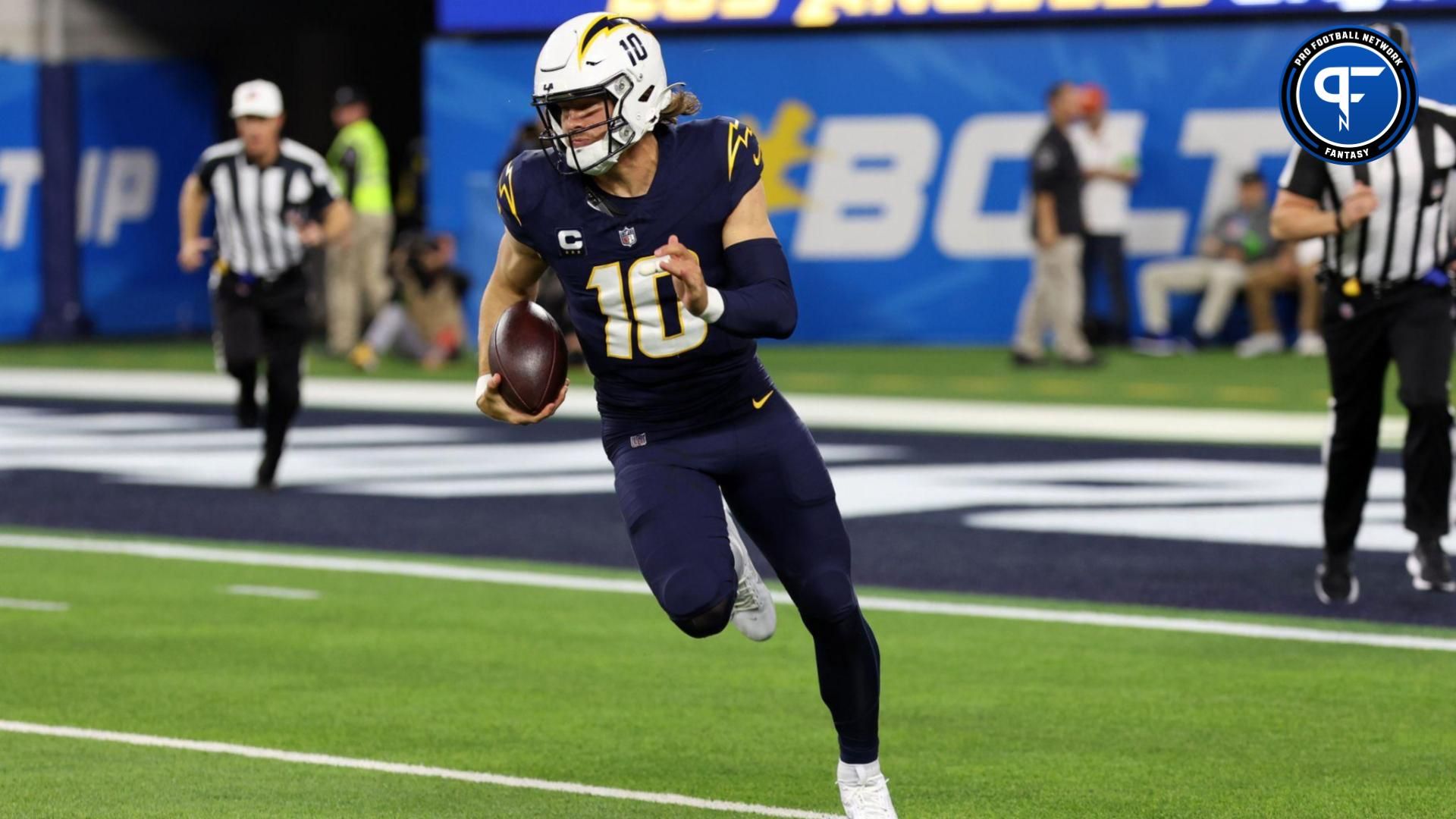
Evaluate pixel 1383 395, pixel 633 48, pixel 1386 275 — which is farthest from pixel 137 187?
pixel 633 48

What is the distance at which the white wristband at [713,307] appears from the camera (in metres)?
5.36

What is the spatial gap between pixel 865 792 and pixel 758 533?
2.12ft

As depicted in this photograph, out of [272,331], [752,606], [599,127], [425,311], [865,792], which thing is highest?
[599,127]

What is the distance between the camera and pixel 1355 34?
9148mm

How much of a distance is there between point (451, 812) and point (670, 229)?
147cm

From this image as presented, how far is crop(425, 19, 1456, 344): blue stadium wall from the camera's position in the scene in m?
20.8

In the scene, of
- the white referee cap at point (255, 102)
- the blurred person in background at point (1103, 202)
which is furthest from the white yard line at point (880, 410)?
the white referee cap at point (255, 102)

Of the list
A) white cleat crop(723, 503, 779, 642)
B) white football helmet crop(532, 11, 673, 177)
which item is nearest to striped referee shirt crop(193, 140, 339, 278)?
white cleat crop(723, 503, 779, 642)

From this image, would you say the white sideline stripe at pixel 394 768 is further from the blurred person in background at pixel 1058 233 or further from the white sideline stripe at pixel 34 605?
the blurred person in background at pixel 1058 233

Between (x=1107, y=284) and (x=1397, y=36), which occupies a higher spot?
(x=1397, y=36)

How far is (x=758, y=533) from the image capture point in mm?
5836

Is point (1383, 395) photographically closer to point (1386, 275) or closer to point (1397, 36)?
point (1386, 275)

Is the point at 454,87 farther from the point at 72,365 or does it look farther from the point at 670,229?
the point at 670,229

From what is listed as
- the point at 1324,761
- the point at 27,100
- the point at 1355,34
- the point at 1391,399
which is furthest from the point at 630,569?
the point at 27,100
